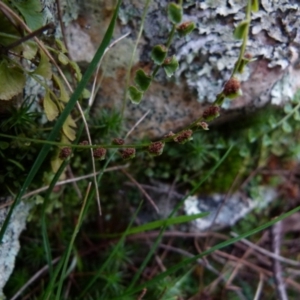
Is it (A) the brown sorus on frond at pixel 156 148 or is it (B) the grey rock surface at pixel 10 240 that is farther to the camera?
(B) the grey rock surface at pixel 10 240

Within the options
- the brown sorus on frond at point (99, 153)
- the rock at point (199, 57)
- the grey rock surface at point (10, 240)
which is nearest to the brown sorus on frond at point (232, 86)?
the brown sorus on frond at point (99, 153)

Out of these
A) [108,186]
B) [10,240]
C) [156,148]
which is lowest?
[108,186]

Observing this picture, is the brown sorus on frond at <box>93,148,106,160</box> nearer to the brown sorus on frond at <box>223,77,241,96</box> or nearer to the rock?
the brown sorus on frond at <box>223,77,241,96</box>

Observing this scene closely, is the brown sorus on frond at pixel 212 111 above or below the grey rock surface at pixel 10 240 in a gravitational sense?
above

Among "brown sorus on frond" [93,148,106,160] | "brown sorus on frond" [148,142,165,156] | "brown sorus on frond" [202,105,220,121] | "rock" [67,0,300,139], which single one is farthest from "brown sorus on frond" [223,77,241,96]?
"rock" [67,0,300,139]

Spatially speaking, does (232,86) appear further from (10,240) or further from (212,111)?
(10,240)

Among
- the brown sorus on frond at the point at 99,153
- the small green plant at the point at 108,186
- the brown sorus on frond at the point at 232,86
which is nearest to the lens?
the brown sorus on frond at the point at 232,86

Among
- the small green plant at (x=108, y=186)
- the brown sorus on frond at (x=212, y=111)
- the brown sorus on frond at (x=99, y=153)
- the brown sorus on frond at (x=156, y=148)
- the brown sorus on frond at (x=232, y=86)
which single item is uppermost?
the brown sorus on frond at (x=232, y=86)

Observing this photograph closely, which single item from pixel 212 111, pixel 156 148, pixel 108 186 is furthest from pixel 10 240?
pixel 212 111

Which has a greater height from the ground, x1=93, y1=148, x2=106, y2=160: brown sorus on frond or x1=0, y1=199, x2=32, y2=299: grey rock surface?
x1=93, y1=148, x2=106, y2=160: brown sorus on frond

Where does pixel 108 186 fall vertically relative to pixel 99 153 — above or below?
below

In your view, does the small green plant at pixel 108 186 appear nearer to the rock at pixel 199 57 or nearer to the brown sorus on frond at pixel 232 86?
the rock at pixel 199 57

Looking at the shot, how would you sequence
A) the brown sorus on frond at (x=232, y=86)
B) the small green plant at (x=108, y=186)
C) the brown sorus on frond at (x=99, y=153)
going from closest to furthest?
the brown sorus on frond at (x=232, y=86) → the brown sorus on frond at (x=99, y=153) → the small green plant at (x=108, y=186)
